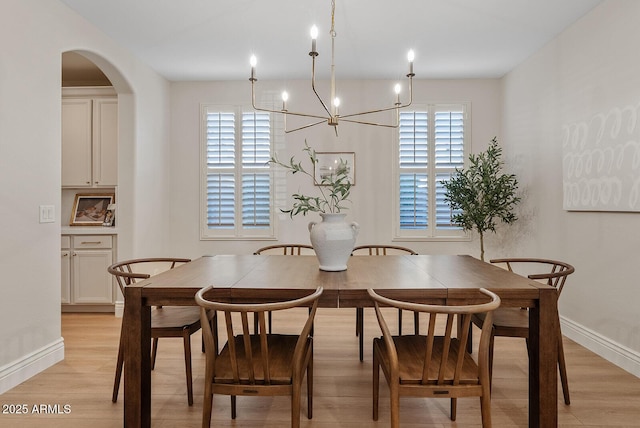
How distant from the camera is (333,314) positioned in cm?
418

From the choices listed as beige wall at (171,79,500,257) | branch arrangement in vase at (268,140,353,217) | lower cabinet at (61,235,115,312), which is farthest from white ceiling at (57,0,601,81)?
lower cabinet at (61,235,115,312)

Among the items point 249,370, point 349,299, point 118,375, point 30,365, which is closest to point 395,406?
point 349,299

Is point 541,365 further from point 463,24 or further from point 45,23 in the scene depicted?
point 45,23

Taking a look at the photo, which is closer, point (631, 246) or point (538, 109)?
point (631, 246)

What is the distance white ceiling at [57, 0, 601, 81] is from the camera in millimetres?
3186

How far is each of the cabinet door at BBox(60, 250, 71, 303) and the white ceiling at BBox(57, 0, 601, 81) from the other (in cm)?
219

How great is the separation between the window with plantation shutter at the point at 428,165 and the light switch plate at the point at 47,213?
3534 millimetres

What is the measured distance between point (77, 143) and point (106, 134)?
329 millimetres

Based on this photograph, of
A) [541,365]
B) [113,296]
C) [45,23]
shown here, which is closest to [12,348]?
[113,296]

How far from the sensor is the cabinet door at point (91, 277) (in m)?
4.10

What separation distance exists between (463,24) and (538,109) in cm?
125

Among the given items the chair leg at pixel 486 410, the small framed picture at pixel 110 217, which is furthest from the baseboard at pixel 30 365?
the chair leg at pixel 486 410

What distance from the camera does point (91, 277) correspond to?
13.5ft

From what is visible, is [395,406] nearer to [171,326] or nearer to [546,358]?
[546,358]
